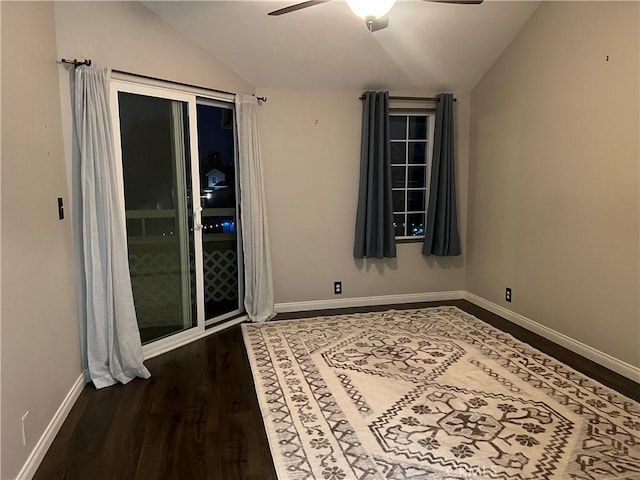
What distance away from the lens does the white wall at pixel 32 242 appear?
184 cm

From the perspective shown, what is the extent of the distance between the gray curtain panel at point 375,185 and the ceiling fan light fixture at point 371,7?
2110 millimetres

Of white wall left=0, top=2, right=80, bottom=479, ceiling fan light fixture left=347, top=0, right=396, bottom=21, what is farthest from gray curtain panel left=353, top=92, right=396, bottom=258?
white wall left=0, top=2, right=80, bottom=479

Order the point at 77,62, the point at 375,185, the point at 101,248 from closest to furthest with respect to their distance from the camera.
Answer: the point at 77,62
the point at 101,248
the point at 375,185

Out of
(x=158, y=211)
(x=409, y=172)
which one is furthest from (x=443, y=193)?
(x=158, y=211)

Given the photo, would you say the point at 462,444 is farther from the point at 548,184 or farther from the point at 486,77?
the point at 486,77

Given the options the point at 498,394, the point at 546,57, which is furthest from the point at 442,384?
the point at 546,57

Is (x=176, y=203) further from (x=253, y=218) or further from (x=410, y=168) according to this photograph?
(x=410, y=168)

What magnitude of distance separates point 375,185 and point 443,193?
753 millimetres

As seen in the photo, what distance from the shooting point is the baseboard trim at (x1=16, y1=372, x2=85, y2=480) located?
6.37 ft

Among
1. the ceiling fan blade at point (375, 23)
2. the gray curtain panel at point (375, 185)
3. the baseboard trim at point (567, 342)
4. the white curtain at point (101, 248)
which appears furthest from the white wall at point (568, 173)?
the white curtain at point (101, 248)

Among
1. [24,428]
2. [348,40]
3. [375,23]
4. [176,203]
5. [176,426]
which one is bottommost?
[176,426]

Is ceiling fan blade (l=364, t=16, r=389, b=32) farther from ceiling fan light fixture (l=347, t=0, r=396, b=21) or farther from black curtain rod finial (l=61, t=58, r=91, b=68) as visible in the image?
black curtain rod finial (l=61, t=58, r=91, b=68)

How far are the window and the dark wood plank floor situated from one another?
196 centimetres

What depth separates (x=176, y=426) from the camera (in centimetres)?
236
